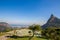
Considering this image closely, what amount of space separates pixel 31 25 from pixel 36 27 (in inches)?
108

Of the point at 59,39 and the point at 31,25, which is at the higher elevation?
the point at 31,25

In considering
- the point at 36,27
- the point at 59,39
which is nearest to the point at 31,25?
the point at 36,27

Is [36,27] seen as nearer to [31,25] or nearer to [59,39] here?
[31,25]

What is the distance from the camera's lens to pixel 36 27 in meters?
58.1

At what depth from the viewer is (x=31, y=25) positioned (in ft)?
186

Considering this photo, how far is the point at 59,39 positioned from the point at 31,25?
36.5 metres

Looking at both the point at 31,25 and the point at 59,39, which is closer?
the point at 59,39

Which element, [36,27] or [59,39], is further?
[36,27]

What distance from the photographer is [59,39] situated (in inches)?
808
